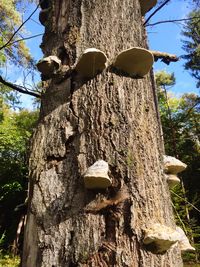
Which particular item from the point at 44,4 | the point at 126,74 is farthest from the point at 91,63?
the point at 44,4

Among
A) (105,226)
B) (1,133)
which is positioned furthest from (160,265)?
(1,133)

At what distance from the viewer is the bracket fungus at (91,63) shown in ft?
5.69

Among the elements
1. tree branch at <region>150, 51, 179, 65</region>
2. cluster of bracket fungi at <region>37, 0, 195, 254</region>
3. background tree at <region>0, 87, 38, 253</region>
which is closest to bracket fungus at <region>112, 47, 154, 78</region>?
cluster of bracket fungi at <region>37, 0, 195, 254</region>

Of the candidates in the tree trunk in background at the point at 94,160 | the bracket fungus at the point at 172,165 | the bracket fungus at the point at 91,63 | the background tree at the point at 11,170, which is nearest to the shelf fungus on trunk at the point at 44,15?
the tree trunk in background at the point at 94,160

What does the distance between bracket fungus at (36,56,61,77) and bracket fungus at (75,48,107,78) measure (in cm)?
14

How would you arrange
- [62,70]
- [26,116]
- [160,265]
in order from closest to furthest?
[160,265], [62,70], [26,116]

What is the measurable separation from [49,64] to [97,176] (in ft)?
2.68

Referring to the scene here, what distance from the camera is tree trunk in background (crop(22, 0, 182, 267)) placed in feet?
4.63

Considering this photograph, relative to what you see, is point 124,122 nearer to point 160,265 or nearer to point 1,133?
point 160,265

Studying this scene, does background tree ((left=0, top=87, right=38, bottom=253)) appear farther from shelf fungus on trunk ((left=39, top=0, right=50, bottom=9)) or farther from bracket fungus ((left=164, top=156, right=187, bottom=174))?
bracket fungus ((left=164, top=156, right=187, bottom=174))

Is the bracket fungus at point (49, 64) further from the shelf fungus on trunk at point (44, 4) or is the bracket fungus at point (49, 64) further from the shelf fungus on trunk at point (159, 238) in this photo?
the shelf fungus on trunk at point (159, 238)

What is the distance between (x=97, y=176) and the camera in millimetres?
1393

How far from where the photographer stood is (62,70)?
1936 mm

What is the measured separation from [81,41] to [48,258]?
4.00 ft
